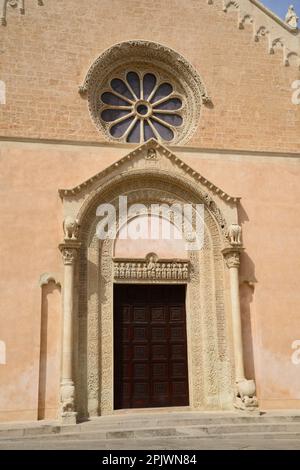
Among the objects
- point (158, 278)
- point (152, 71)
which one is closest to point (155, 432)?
point (158, 278)

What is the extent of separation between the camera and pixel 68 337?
1108 cm

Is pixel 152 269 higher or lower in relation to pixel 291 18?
lower

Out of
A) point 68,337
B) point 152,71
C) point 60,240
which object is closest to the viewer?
point 68,337

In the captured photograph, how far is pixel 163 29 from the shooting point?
14000 mm

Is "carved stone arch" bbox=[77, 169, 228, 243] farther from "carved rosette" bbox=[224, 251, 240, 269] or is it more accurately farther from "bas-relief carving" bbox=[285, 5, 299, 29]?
"bas-relief carving" bbox=[285, 5, 299, 29]

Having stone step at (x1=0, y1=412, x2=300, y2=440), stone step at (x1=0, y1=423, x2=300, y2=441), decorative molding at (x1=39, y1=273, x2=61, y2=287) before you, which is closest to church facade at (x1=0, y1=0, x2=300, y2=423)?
decorative molding at (x1=39, y1=273, x2=61, y2=287)

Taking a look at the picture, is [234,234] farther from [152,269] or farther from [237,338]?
[237,338]


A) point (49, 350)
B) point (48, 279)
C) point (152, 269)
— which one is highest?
point (152, 269)

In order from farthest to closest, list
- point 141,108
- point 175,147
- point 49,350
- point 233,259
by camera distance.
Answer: point 141,108 < point 175,147 < point 233,259 < point 49,350

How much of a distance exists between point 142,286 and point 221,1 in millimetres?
8347

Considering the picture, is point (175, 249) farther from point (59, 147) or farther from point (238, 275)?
point (59, 147)

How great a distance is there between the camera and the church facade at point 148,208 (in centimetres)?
1153

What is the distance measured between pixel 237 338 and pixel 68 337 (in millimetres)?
3871
